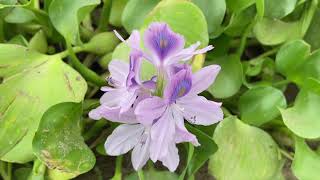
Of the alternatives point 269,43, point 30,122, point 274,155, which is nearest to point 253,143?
point 274,155

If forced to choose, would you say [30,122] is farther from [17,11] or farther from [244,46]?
[244,46]

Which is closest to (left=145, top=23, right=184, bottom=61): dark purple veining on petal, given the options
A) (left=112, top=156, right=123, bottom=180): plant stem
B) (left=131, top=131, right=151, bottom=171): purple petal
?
(left=131, top=131, right=151, bottom=171): purple petal

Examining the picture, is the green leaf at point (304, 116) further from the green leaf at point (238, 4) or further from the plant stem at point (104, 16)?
the plant stem at point (104, 16)

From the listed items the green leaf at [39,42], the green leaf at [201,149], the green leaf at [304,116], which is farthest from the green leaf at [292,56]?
the green leaf at [39,42]

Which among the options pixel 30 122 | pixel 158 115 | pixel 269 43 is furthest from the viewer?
pixel 269 43

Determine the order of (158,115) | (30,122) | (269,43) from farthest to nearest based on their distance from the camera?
(269,43), (30,122), (158,115)

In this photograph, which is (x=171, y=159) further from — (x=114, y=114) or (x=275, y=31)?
(x=275, y=31)
